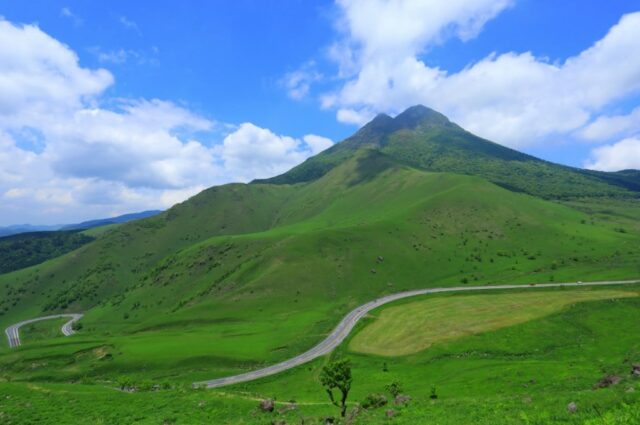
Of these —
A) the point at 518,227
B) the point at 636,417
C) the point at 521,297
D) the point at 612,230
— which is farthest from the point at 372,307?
the point at 612,230

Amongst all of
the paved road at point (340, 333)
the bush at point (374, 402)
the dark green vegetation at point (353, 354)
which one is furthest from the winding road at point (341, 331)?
the bush at point (374, 402)

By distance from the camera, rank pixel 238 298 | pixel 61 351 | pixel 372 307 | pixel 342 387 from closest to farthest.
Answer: pixel 342 387 < pixel 61 351 < pixel 372 307 < pixel 238 298

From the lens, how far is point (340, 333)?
99.3 metres

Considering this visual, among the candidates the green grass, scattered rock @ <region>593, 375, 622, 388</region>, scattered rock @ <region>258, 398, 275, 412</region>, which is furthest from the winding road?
scattered rock @ <region>593, 375, 622, 388</region>

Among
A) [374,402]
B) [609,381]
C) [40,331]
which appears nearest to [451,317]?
[609,381]

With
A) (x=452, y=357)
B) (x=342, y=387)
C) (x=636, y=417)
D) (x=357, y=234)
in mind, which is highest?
(x=357, y=234)

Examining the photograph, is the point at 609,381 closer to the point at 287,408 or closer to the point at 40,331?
the point at 287,408

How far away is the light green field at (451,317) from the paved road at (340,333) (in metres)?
5.85

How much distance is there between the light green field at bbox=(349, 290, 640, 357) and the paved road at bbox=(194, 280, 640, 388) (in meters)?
5.85

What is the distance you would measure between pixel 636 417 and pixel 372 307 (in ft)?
334

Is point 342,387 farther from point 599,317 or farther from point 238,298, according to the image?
point 238,298

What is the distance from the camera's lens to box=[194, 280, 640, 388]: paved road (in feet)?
251

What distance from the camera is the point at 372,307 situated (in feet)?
399

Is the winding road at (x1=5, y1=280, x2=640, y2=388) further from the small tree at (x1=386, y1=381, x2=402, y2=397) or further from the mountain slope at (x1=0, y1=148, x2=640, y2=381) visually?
the small tree at (x1=386, y1=381, x2=402, y2=397)
